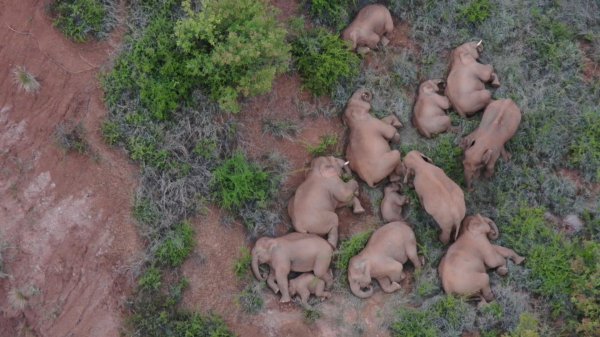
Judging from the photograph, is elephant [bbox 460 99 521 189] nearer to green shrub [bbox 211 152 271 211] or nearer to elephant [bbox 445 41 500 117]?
elephant [bbox 445 41 500 117]

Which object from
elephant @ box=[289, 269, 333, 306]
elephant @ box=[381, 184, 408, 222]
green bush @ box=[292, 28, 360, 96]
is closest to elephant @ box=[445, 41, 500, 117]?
green bush @ box=[292, 28, 360, 96]

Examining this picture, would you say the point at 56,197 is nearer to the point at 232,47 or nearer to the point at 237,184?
the point at 237,184

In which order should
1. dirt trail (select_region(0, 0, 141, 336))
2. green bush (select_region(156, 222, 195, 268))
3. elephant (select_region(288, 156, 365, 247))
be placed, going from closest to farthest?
dirt trail (select_region(0, 0, 141, 336))
green bush (select_region(156, 222, 195, 268))
elephant (select_region(288, 156, 365, 247))

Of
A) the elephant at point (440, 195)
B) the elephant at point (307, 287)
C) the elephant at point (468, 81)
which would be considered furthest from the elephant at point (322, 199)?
the elephant at point (468, 81)

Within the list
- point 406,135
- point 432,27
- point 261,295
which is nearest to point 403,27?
point 432,27

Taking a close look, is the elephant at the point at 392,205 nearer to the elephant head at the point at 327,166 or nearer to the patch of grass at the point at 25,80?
the elephant head at the point at 327,166
